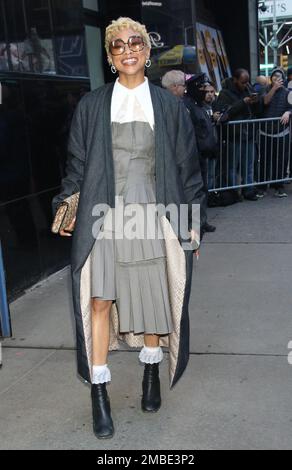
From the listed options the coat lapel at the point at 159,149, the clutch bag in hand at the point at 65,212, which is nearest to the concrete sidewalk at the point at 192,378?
the clutch bag in hand at the point at 65,212

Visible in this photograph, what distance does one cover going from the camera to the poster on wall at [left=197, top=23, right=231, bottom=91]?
444 inches

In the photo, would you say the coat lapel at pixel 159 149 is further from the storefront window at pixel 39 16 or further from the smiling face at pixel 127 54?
the storefront window at pixel 39 16

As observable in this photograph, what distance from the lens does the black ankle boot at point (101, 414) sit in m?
2.92

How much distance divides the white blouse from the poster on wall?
842 cm

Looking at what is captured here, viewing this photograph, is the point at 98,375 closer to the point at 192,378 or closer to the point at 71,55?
the point at 192,378

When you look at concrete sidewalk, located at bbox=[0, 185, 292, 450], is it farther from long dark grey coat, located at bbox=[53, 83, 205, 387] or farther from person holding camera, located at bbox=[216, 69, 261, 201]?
person holding camera, located at bbox=[216, 69, 261, 201]

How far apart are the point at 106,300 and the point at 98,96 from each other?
3.31 feet

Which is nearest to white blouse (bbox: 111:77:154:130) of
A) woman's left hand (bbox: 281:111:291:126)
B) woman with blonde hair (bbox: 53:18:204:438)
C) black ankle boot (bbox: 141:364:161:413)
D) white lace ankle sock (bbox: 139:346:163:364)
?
woman with blonde hair (bbox: 53:18:204:438)

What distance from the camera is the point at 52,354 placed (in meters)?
3.97

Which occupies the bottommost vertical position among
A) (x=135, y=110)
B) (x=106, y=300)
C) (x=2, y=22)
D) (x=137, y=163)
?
(x=106, y=300)

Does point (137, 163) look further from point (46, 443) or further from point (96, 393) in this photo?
point (46, 443)

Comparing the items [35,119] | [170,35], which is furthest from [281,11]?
[35,119]

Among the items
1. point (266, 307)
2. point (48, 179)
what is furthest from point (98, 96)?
point (48, 179)

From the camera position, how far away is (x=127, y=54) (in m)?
2.81
